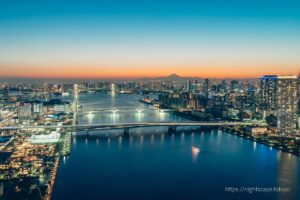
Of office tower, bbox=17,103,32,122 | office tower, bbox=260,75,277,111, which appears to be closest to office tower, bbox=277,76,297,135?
office tower, bbox=260,75,277,111

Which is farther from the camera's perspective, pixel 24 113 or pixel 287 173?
pixel 24 113

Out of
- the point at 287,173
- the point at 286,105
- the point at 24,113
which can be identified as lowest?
the point at 287,173

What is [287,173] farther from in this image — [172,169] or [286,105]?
[286,105]

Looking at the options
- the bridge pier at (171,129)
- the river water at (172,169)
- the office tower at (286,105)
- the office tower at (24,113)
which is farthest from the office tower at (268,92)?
the office tower at (24,113)

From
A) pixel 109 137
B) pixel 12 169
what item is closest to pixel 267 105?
pixel 109 137

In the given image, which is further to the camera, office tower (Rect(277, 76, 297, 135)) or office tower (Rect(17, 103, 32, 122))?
office tower (Rect(17, 103, 32, 122))

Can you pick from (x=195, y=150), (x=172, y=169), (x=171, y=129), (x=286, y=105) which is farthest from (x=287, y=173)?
(x=286, y=105)

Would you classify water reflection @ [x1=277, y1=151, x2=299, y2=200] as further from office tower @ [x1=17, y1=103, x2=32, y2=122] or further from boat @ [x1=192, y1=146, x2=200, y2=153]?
office tower @ [x1=17, y1=103, x2=32, y2=122]
